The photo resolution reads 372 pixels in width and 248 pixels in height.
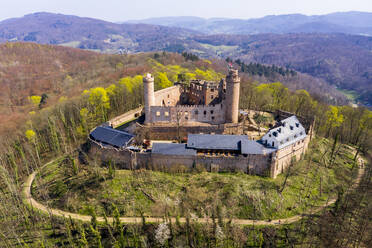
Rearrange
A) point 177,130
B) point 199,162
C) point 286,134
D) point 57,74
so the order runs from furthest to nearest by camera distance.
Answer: point 57,74, point 177,130, point 286,134, point 199,162

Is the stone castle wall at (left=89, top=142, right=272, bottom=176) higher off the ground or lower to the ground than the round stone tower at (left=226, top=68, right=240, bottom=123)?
lower

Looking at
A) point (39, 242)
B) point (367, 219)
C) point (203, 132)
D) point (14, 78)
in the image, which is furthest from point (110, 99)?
point (14, 78)

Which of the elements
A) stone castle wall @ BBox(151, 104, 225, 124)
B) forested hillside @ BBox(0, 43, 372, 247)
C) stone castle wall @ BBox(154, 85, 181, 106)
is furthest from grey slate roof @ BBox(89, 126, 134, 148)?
stone castle wall @ BBox(154, 85, 181, 106)

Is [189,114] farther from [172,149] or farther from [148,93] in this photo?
[172,149]

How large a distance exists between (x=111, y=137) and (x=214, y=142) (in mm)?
20510

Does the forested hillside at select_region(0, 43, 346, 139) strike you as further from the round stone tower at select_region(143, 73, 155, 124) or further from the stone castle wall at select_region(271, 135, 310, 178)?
the stone castle wall at select_region(271, 135, 310, 178)

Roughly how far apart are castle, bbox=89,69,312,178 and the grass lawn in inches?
81.6

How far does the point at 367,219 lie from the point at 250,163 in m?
18.5

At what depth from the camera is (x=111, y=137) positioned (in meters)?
47.8

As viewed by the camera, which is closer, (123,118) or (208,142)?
(208,142)

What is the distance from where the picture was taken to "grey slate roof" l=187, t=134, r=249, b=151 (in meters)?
43.4

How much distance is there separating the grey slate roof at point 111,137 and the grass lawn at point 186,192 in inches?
205

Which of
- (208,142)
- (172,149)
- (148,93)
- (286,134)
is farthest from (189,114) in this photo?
(286,134)

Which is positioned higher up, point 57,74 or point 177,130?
point 57,74
